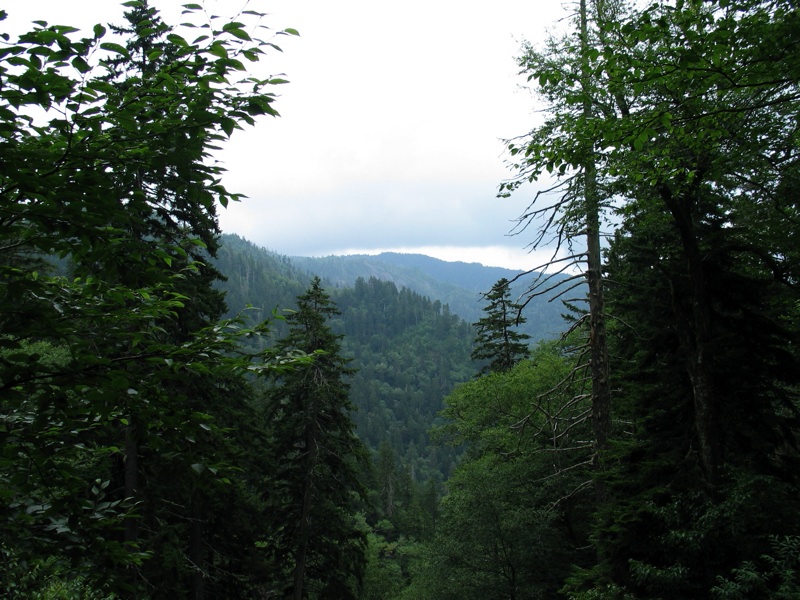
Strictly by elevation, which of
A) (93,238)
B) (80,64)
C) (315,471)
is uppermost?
(80,64)

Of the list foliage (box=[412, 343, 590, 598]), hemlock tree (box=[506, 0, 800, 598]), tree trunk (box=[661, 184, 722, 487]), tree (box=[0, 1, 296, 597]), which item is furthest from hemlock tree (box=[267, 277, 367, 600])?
tree (box=[0, 1, 296, 597])

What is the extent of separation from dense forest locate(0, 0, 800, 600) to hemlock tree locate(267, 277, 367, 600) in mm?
98

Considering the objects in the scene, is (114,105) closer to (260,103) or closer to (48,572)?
(260,103)

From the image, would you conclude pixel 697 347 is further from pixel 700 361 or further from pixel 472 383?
pixel 472 383

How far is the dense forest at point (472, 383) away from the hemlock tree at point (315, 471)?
0.32 ft

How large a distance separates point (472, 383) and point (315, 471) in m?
7.94

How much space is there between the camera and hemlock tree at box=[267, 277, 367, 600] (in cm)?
1753

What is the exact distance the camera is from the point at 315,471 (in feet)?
57.5

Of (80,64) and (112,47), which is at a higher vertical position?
(112,47)

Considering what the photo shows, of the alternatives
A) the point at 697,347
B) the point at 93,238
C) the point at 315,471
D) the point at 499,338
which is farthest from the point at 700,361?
the point at 499,338

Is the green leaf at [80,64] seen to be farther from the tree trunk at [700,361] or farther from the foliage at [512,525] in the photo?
the foliage at [512,525]

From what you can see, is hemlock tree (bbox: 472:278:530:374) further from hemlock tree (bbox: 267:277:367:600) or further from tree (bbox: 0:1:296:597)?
tree (bbox: 0:1:296:597)

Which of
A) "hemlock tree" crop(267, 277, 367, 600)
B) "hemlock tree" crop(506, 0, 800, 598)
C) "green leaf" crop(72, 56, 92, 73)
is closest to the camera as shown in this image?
"green leaf" crop(72, 56, 92, 73)

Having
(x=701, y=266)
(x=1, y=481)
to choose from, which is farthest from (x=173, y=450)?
(x=701, y=266)
